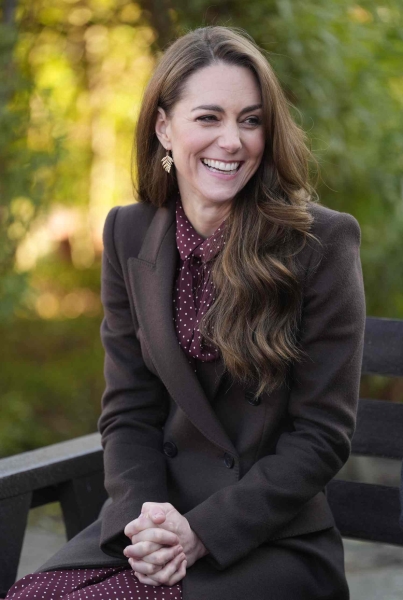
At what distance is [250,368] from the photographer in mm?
2117

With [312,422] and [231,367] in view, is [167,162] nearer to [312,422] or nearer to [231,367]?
[231,367]

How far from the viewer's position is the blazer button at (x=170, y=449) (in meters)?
2.33

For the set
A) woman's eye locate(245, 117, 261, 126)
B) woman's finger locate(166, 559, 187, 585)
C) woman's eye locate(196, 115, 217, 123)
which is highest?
woman's eye locate(196, 115, 217, 123)

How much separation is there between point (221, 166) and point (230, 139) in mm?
71

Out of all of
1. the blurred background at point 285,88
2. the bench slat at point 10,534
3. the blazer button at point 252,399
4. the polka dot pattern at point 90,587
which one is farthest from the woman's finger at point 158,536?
the blurred background at point 285,88

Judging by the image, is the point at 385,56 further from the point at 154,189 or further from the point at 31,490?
the point at 31,490

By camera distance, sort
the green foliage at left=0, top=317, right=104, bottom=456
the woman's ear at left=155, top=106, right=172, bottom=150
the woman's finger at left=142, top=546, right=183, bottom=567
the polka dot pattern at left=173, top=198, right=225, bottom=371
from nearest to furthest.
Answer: the woman's finger at left=142, top=546, right=183, bottom=567, the polka dot pattern at left=173, top=198, right=225, bottom=371, the woman's ear at left=155, top=106, right=172, bottom=150, the green foliage at left=0, top=317, right=104, bottom=456

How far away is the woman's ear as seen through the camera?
7.66 ft

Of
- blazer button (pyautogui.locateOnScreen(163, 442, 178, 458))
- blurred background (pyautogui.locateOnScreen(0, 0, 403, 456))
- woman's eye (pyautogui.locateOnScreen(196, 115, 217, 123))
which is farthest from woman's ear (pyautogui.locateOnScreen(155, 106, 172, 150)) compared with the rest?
blazer button (pyautogui.locateOnScreen(163, 442, 178, 458))

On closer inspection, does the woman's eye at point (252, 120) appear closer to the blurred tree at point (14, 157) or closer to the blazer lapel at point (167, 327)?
the blazer lapel at point (167, 327)

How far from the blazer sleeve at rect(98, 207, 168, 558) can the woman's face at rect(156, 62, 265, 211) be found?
36 centimetres

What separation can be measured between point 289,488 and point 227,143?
789 mm

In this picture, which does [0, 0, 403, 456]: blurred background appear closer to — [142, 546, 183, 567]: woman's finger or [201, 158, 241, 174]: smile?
[201, 158, 241, 174]: smile

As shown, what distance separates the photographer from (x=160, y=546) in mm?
2002
